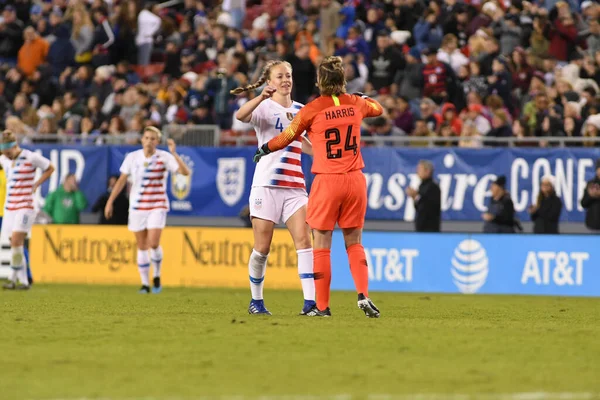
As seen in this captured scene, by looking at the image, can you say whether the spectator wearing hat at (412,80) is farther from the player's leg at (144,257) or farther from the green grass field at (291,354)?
the green grass field at (291,354)

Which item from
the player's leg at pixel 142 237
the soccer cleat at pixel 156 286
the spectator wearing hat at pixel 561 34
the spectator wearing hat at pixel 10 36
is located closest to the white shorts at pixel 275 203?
the player's leg at pixel 142 237

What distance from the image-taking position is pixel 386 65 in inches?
968

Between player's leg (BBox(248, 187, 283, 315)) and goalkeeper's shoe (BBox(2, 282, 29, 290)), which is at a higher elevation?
player's leg (BBox(248, 187, 283, 315))

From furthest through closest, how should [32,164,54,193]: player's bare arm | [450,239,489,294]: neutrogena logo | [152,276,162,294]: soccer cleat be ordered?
1. [450,239,489,294]: neutrogena logo
2. [152,276,162,294]: soccer cleat
3. [32,164,54,193]: player's bare arm

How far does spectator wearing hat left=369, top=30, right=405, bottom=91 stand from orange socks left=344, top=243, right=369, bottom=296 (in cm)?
1300

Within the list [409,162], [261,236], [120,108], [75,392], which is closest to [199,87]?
[120,108]

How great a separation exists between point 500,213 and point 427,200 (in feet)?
4.15

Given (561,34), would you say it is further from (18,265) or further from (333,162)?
(333,162)

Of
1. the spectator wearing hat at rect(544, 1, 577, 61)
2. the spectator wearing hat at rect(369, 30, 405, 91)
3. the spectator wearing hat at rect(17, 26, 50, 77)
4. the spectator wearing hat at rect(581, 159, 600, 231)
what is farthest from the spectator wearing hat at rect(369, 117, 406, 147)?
the spectator wearing hat at rect(17, 26, 50, 77)

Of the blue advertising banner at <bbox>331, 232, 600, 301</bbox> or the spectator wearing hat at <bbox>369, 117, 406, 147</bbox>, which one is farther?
the spectator wearing hat at <bbox>369, 117, 406, 147</bbox>

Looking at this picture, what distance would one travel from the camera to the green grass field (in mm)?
7398

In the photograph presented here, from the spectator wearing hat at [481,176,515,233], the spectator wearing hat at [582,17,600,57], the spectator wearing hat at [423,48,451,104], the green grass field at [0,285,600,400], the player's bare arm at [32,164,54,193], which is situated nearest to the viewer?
the green grass field at [0,285,600,400]

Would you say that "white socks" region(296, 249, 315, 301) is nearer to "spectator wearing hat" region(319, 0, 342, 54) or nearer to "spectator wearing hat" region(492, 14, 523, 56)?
"spectator wearing hat" region(492, 14, 523, 56)

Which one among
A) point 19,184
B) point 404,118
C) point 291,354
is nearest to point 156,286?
point 19,184
